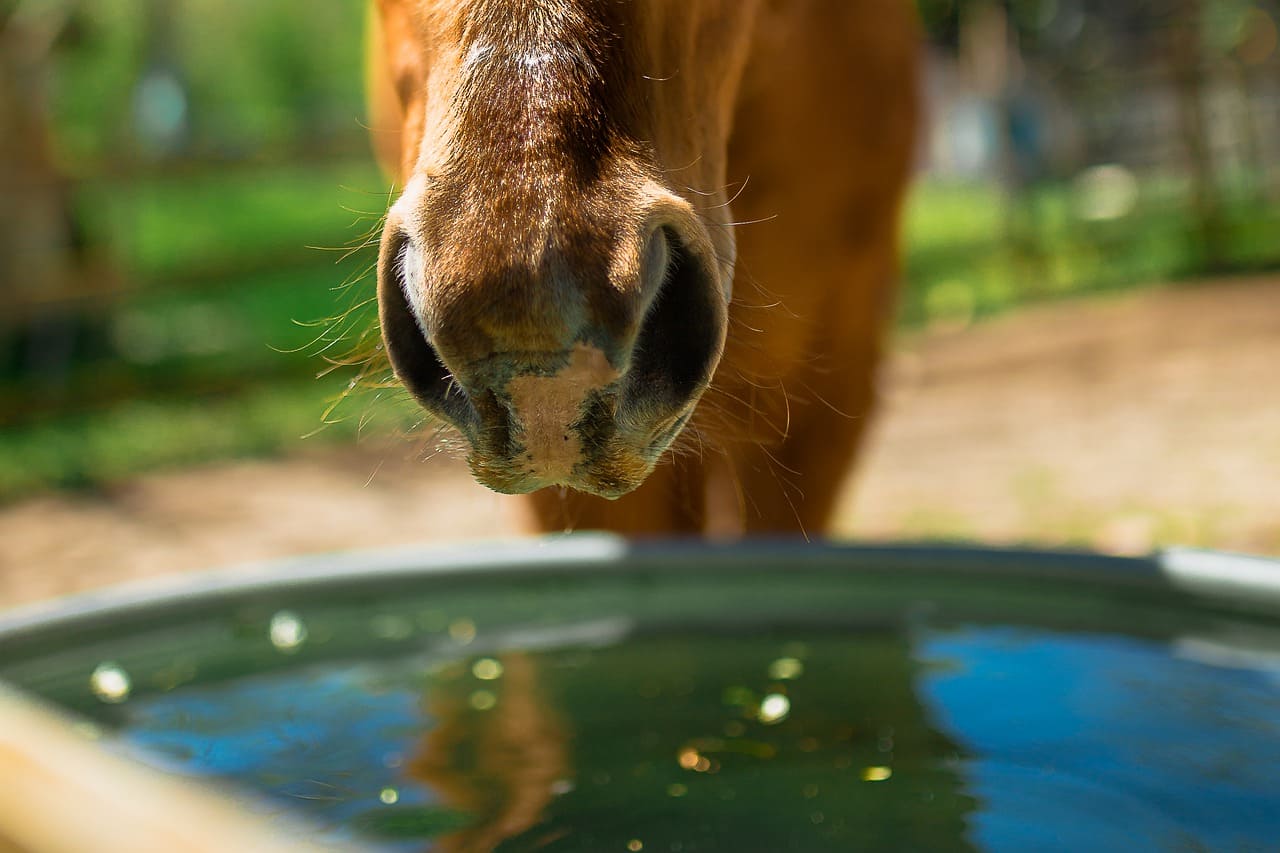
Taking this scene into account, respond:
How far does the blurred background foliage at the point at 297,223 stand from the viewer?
6.21 metres

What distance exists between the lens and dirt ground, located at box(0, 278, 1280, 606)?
411 centimetres

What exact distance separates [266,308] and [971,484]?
7.13 m

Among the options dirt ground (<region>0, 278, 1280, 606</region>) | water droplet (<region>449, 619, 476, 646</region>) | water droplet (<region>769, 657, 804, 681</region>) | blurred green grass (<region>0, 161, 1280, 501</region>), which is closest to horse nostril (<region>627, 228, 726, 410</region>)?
blurred green grass (<region>0, 161, 1280, 501</region>)

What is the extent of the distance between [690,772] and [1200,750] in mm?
595

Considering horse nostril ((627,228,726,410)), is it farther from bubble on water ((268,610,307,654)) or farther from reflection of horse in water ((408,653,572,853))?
bubble on water ((268,610,307,654))

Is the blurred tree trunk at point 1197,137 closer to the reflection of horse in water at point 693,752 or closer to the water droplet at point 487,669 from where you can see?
the reflection of horse in water at point 693,752

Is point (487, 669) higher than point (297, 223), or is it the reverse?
point (297, 223)

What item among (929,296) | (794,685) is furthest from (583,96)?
(929,296)

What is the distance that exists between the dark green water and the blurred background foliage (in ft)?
1.41

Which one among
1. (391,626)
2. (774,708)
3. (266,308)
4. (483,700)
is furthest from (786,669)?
(266,308)

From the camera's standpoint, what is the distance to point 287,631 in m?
2.02

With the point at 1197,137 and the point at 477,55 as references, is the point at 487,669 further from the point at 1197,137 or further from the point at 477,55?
the point at 1197,137

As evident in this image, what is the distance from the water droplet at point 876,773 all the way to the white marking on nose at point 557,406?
590mm

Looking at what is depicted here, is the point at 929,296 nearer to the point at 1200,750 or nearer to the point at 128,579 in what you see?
the point at 128,579
